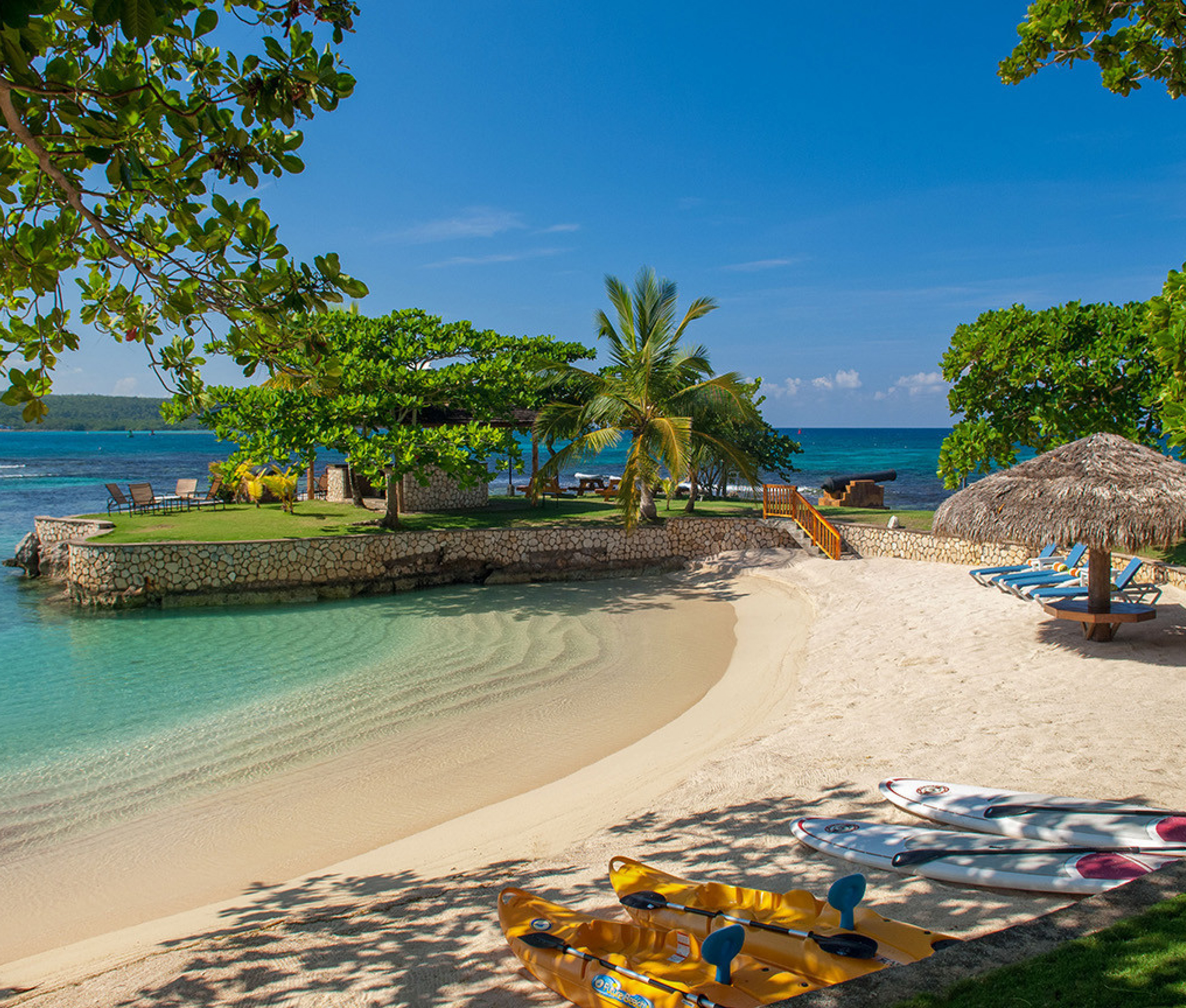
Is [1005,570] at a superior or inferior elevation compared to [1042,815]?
superior

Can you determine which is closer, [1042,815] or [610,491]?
[1042,815]

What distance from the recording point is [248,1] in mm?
4418

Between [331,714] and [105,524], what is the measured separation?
12738mm

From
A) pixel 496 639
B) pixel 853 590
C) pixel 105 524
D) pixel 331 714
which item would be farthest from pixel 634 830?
pixel 105 524

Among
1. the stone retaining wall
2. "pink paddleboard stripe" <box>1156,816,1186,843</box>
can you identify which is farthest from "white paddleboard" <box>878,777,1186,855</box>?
the stone retaining wall

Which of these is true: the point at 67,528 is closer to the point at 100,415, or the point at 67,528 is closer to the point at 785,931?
the point at 785,931

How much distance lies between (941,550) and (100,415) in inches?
8128

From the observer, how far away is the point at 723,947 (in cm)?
Answer: 324

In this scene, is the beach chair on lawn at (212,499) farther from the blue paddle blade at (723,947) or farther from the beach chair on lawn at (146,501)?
the blue paddle blade at (723,947)

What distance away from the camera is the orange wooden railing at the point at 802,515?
18281mm

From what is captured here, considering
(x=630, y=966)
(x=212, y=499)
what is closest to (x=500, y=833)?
(x=630, y=966)

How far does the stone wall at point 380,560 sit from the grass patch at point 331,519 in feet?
1.33

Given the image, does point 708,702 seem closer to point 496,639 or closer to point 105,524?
point 496,639

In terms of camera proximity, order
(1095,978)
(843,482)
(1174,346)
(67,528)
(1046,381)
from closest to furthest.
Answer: (1095,978), (1174,346), (1046,381), (67,528), (843,482)
